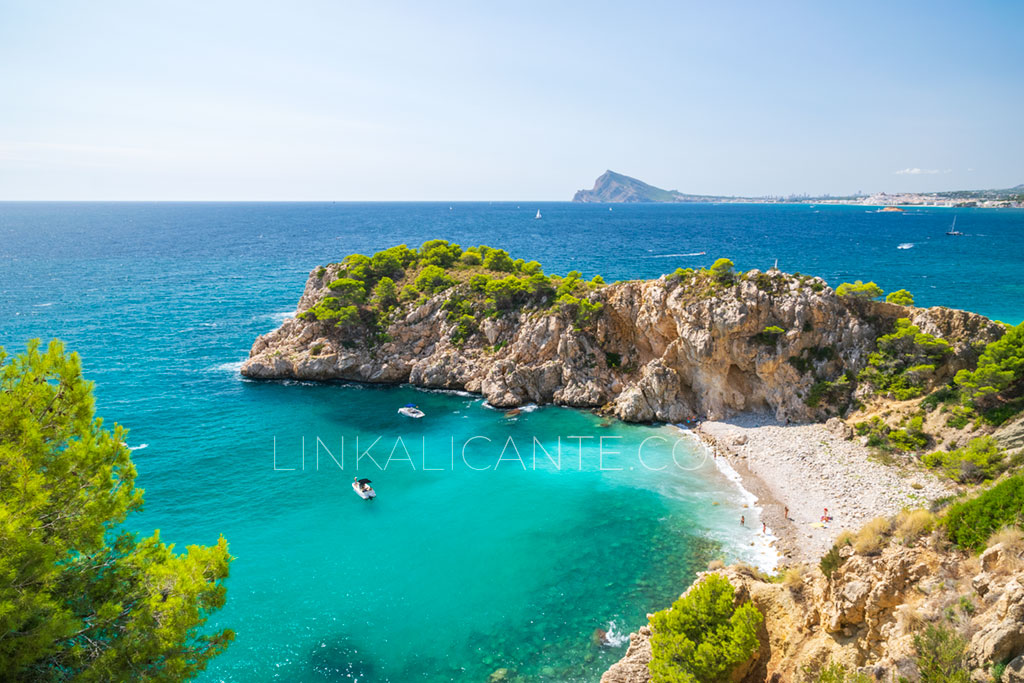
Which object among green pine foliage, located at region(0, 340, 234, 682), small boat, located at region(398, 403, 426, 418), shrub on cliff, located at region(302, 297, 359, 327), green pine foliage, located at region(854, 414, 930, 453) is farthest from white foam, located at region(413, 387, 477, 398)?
green pine foliage, located at region(0, 340, 234, 682)

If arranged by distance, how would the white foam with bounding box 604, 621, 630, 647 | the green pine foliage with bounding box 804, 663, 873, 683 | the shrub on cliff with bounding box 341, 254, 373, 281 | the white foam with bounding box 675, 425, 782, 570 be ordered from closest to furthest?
the green pine foliage with bounding box 804, 663, 873, 683 → the white foam with bounding box 604, 621, 630, 647 → the white foam with bounding box 675, 425, 782, 570 → the shrub on cliff with bounding box 341, 254, 373, 281

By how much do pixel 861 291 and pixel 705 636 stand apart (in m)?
35.0

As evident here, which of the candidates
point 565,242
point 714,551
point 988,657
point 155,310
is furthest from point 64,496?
point 565,242

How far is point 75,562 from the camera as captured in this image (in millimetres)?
13016

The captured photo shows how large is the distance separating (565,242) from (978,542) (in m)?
137

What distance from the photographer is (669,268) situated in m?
101

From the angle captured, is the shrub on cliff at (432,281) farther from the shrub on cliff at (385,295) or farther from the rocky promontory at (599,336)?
the shrub on cliff at (385,295)

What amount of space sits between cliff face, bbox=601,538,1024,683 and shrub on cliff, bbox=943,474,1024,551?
1.96 feet

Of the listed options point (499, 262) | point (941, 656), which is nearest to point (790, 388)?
point (941, 656)

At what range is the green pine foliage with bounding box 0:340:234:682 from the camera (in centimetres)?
1087

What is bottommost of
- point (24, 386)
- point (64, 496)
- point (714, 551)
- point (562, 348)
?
point (714, 551)

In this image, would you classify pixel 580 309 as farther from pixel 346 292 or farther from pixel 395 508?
pixel 395 508

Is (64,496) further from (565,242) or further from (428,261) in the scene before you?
(565,242)

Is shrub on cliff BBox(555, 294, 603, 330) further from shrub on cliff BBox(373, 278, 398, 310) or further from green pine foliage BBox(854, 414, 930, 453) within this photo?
green pine foliage BBox(854, 414, 930, 453)
